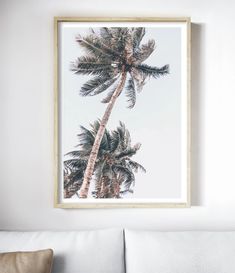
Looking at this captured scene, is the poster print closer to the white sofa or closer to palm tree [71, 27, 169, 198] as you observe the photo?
palm tree [71, 27, 169, 198]

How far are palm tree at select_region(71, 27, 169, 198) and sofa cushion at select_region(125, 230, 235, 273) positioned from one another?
24.2 inches

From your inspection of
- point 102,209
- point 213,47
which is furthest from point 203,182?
point 213,47

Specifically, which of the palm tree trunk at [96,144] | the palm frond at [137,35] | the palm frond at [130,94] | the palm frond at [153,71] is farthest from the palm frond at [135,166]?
the palm frond at [137,35]

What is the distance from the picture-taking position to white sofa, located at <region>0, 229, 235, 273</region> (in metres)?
1.98

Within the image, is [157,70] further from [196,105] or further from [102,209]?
[102,209]

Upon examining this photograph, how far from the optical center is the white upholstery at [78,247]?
1.98m

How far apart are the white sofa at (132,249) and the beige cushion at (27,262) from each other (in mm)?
81

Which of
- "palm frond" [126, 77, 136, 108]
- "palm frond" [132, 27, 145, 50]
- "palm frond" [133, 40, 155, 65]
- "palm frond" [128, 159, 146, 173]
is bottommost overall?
"palm frond" [128, 159, 146, 173]

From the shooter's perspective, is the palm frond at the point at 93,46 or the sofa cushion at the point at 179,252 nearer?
the sofa cushion at the point at 179,252

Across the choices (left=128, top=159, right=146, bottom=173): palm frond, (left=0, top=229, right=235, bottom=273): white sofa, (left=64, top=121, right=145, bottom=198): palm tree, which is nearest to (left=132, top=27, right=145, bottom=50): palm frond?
(left=64, top=121, right=145, bottom=198): palm tree

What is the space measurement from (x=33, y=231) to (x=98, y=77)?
865 mm

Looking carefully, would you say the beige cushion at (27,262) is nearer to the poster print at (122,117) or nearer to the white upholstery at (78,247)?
the white upholstery at (78,247)

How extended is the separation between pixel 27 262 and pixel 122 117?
854mm

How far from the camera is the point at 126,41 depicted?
Result: 225cm
